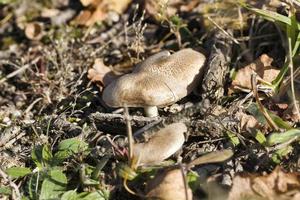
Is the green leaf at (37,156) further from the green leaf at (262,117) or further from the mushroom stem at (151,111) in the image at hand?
the green leaf at (262,117)

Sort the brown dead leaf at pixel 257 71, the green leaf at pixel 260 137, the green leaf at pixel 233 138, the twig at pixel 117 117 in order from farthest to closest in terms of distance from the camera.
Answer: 1. the brown dead leaf at pixel 257 71
2. the twig at pixel 117 117
3. the green leaf at pixel 233 138
4. the green leaf at pixel 260 137

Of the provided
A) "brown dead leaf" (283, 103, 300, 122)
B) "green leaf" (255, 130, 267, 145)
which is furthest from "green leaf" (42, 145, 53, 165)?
"brown dead leaf" (283, 103, 300, 122)

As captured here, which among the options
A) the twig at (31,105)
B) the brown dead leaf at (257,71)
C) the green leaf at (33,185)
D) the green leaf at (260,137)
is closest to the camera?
the green leaf at (33,185)

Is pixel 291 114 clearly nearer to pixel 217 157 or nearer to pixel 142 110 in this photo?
pixel 217 157

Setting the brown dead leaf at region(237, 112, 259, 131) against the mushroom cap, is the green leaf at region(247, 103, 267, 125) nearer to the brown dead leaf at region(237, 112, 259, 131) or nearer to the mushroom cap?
the brown dead leaf at region(237, 112, 259, 131)

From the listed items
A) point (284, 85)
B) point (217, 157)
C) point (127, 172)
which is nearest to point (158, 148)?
point (127, 172)

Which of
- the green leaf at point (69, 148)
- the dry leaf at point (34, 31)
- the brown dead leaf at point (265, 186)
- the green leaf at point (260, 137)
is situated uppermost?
the dry leaf at point (34, 31)

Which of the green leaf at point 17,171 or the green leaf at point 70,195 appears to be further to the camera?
the green leaf at point 17,171

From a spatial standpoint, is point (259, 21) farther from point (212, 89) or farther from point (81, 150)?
point (81, 150)

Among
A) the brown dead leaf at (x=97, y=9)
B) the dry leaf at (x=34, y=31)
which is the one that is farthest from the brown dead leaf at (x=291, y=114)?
the dry leaf at (x=34, y=31)
